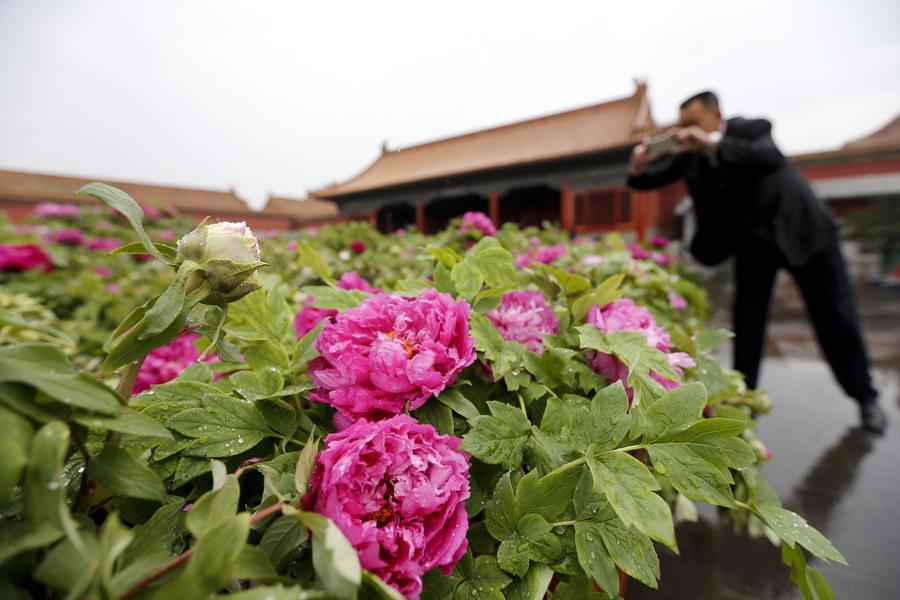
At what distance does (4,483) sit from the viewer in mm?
194

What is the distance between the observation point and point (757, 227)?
190 cm

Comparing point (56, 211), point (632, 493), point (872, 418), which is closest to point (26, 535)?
point (632, 493)

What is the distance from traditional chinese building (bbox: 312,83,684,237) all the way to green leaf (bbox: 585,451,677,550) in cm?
1050

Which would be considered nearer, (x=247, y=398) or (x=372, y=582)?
(x=372, y=582)

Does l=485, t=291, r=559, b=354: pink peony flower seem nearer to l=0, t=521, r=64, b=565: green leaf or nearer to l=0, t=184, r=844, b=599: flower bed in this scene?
l=0, t=184, r=844, b=599: flower bed

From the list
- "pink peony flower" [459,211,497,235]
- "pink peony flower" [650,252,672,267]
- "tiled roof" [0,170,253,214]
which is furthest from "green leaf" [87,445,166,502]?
"tiled roof" [0,170,253,214]

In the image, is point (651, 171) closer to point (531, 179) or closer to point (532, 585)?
point (532, 585)

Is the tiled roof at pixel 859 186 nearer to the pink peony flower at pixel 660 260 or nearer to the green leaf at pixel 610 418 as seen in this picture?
the pink peony flower at pixel 660 260

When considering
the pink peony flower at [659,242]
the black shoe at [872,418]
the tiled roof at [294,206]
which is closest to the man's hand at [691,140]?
the pink peony flower at [659,242]

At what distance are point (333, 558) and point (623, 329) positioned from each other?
39cm

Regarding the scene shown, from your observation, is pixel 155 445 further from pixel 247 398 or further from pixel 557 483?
pixel 557 483

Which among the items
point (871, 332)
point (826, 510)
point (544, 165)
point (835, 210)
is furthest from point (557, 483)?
point (835, 210)

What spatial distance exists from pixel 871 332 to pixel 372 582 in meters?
6.73

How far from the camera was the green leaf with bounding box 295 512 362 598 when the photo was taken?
0.72 ft
